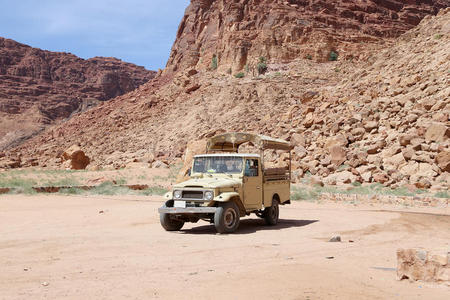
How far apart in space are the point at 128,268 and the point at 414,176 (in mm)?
17238

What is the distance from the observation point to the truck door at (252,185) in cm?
1079

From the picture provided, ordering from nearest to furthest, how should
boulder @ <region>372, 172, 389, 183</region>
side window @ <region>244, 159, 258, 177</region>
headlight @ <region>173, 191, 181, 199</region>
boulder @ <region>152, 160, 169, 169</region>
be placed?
1. headlight @ <region>173, 191, 181, 199</region>
2. side window @ <region>244, 159, 258, 177</region>
3. boulder @ <region>372, 172, 389, 183</region>
4. boulder @ <region>152, 160, 169, 169</region>

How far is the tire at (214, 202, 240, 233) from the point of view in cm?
977

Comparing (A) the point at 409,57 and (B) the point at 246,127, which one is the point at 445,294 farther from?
(B) the point at 246,127

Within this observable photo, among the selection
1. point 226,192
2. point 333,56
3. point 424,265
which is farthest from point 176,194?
point 333,56

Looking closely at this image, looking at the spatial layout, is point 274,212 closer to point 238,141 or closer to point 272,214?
point 272,214

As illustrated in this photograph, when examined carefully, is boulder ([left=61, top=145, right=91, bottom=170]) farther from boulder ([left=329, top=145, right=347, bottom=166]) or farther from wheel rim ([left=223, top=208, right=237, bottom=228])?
wheel rim ([left=223, top=208, right=237, bottom=228])

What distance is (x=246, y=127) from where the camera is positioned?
141 feet

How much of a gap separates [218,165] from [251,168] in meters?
0.82

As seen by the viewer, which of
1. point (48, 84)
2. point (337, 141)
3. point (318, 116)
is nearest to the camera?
point (337, 141)

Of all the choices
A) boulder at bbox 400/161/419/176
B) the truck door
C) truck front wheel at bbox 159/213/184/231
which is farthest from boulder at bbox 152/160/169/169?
truck front wheel at bbox 159/213/184/231

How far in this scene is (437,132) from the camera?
2166 cm

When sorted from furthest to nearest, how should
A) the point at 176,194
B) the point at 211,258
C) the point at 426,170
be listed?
the point at 426,170 < the point at 176,194 < the point at 211,258

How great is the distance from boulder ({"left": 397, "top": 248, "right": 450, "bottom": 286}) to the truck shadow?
5126 mm
